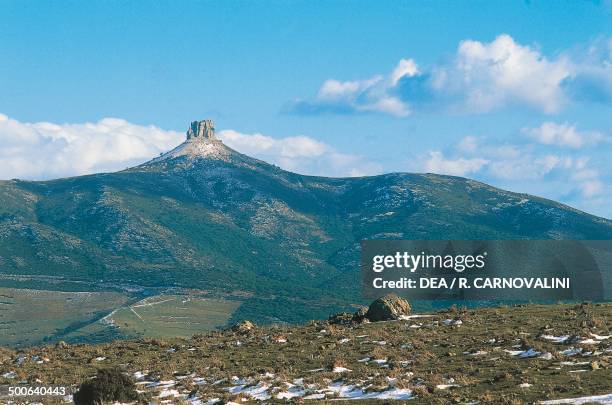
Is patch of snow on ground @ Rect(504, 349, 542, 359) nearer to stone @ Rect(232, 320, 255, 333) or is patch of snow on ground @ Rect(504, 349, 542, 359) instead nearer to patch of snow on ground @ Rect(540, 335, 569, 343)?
patch of snow on ground @ Rect(540, 335, 569, 343)

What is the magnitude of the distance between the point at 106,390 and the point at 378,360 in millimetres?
17987

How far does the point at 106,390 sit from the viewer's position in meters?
43.7

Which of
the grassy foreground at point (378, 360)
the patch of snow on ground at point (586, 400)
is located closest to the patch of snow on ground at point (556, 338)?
A: the grassy foreground at point (378, 360)

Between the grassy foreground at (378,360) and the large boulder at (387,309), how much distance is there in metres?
2.58

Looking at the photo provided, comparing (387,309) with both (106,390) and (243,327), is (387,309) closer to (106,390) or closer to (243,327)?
(243,327)

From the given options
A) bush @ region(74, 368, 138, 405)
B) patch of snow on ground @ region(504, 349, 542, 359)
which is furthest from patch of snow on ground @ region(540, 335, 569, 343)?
bush @ region(74, 368, 138, 405)

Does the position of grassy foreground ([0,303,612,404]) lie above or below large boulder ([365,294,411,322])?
below

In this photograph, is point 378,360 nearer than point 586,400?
No

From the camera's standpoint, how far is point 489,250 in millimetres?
109938

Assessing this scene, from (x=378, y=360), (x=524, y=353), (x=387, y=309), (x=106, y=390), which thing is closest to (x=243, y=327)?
(x=387, y=309)

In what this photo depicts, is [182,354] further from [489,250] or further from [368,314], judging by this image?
[489,250]

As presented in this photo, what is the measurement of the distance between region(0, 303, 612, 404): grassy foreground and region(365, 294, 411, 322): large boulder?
2578mm

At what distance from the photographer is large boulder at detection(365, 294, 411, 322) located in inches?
2906

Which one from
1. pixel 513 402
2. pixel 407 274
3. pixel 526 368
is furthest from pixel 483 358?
pixel 407 274
